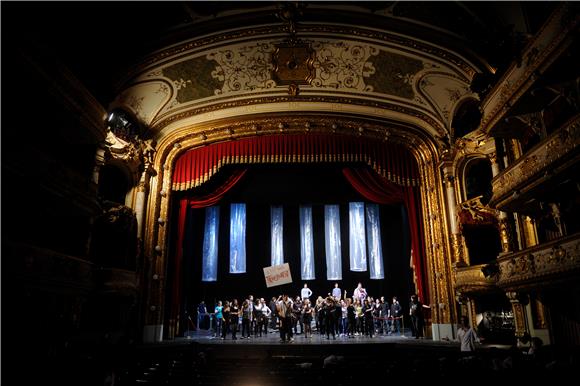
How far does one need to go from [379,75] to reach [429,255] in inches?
207

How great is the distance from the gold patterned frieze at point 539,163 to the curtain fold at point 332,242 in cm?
868

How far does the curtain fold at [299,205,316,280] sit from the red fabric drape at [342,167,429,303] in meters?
3.49

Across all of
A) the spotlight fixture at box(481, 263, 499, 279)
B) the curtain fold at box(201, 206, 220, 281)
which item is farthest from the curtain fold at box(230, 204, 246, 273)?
the spotlight fixture at box(481, 263, 499, 279)

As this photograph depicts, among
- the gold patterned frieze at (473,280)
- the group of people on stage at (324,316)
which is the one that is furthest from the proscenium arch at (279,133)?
the group of people on stage at (324,316)

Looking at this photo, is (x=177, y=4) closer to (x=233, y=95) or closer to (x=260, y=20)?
(x=260, y=20)

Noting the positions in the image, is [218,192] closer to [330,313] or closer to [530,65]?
[330,313]

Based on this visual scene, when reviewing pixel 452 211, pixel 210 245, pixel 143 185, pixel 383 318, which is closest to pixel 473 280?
pixel 452 211

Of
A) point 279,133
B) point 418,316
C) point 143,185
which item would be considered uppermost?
point 279,133

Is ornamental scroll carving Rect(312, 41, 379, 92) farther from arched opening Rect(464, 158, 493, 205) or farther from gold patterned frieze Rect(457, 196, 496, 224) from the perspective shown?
gold patterned frieze Rect(457, 196, 496, 224)

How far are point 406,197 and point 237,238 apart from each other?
6.82 m

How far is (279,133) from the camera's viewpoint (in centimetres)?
1242

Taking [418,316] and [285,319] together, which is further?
[418,316]

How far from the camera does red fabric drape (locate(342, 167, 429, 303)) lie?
1234 centimetres

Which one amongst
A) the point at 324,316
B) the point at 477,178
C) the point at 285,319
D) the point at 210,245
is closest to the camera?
the point at 477,178
